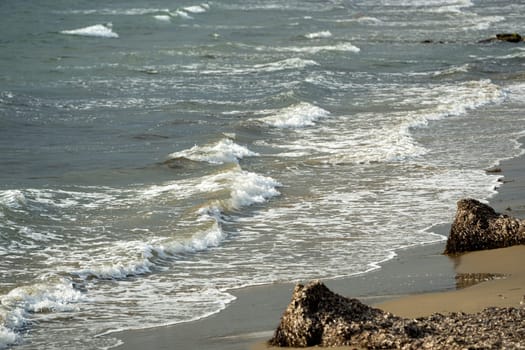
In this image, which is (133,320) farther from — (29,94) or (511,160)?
(29,94)

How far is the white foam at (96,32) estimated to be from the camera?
46.6m

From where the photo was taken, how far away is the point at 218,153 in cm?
2108

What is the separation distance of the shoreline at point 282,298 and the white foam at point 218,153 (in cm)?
743

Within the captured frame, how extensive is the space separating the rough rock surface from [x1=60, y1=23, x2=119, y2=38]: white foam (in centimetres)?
3837

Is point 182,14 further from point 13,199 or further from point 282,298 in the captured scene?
point 282,298

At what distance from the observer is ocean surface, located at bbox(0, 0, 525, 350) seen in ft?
41.9

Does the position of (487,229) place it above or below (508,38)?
above

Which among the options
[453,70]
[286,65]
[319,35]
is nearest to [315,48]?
[319,35]

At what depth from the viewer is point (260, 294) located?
12008mm

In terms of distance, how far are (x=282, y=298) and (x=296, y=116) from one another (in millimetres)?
14135

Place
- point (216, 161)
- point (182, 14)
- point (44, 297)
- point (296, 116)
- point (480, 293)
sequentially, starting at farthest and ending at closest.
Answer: point (182, 14) < point (296, 116) < point (216, 161) < point (44, 297) < point (480, 293)

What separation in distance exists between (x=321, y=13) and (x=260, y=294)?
159 feet

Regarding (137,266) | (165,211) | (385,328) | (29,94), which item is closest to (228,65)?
(29,94)

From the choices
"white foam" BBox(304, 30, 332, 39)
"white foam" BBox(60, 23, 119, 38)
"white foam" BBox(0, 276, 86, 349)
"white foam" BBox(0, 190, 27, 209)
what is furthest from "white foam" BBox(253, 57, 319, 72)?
"white foam" BBox(0, 276, 86, 349)
